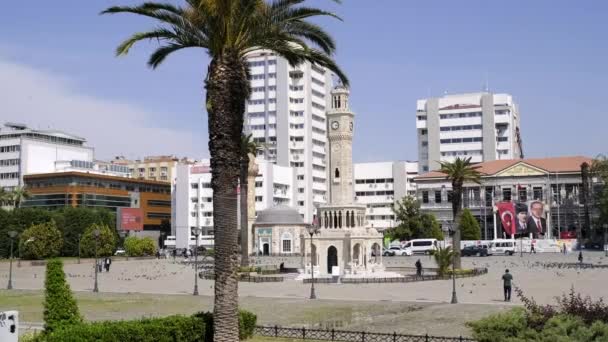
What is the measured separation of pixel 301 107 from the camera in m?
135

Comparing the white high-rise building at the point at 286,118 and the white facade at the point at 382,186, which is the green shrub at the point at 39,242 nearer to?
the white high-rise building at the point at 286,118

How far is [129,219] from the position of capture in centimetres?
11262

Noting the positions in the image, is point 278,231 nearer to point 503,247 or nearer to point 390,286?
point 503,247

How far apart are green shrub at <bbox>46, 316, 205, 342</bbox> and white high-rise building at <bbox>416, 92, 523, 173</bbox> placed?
11865 cm

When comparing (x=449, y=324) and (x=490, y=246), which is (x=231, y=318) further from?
(x=490, y=246)

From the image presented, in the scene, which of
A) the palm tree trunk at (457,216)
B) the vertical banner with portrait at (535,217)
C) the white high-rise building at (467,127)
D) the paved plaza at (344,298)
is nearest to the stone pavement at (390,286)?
the paved plaza at (344,298)

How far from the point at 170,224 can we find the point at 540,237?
215ft

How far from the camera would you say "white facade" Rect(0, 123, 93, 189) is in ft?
422

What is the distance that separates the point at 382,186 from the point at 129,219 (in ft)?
170

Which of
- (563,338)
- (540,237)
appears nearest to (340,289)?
(563,338)

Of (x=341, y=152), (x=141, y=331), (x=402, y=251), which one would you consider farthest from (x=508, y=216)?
(x=141, y=331)

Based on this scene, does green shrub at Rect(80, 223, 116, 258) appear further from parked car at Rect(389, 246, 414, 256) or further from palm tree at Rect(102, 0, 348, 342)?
palm tree at Rect(102, 0, 348, 342)

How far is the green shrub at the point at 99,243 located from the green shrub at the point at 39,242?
3.72 m

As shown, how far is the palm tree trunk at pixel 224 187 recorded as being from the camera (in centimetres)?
1620
